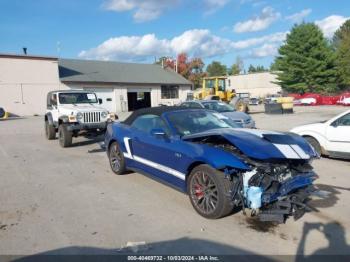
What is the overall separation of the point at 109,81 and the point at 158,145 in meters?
32.8

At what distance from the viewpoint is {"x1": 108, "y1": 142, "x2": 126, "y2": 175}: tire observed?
24.6ft

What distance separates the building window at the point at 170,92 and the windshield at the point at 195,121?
36800mm

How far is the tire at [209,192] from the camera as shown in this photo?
4.75 meters

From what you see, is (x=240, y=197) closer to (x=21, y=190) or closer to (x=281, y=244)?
(x=281, y=244)

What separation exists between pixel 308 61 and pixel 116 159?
50.4 m

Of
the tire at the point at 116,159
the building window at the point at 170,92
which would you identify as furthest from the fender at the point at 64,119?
the building window at the point at 170,92

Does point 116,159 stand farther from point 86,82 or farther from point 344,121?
point 86,82

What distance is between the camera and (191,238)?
4445 mm

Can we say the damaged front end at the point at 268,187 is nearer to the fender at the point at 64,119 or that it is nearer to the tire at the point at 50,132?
the fender at the point at 64,119

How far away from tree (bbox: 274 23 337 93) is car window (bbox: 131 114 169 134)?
50174mm

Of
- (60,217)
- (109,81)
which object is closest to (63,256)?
(60,217)

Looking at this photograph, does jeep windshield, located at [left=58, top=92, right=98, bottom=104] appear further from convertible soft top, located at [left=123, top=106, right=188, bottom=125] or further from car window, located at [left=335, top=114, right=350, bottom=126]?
car window, located at [left=335, top=114, right=350, bottom=126]

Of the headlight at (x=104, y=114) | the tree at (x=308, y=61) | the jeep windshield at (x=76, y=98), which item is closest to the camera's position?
the headlight at (x=104, y=114)

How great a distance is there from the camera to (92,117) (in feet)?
41.0
